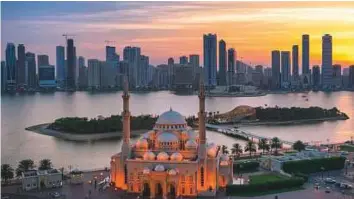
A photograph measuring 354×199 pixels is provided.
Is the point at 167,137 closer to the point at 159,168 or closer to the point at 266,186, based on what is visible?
the point at 159,168

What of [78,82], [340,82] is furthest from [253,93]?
[78,82]

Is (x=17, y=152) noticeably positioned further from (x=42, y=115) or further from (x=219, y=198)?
(x=42, y=115)

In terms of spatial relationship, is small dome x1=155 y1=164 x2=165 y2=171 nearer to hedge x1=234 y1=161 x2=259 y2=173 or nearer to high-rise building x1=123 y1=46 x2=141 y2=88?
hedge x1=234 y1=161 x2=259 y2=173

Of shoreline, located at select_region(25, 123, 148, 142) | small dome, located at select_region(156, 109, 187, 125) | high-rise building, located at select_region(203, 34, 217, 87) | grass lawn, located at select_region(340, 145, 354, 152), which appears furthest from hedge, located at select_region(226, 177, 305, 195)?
high-rise building, located at select_region(203, 34, 217, 87)

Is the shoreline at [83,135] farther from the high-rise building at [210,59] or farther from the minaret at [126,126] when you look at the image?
the high-rise building at [210,59]

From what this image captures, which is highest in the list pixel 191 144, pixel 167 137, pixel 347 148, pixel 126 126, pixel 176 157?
pixel 126 126

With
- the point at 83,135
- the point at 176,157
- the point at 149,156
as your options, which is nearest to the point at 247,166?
the point at 176,157

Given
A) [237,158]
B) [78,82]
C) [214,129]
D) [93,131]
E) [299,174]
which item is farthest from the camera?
[78,82]

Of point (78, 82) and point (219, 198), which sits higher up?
point (78, 82)
